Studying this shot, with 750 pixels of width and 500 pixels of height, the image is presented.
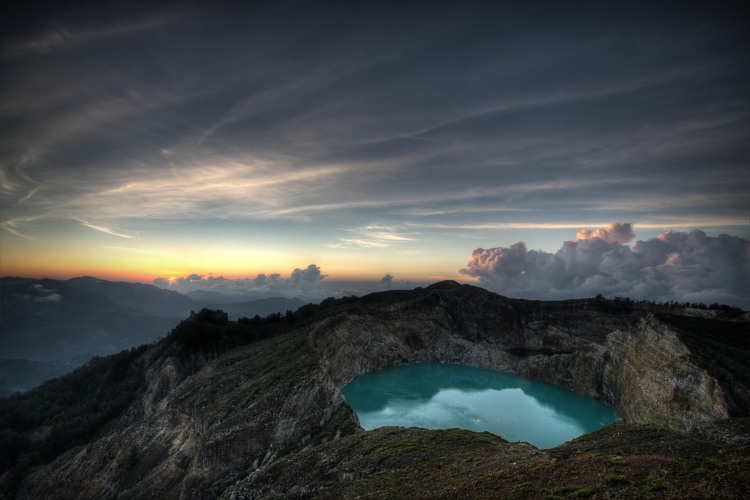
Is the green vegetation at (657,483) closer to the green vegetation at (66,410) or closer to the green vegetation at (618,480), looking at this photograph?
the green vegetation at (618,480)

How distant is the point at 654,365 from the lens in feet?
201

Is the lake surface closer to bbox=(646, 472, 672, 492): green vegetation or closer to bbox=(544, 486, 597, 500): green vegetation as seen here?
bbox=(544, 486, 597, 500): green vegetation

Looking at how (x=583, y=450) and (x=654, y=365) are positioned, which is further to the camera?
(x=654, y=365)

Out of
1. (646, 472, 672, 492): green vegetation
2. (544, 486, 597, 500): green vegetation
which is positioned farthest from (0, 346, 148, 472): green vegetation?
(646, 472, 672, 492): green vegetation

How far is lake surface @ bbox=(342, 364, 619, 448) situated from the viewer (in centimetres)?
6250

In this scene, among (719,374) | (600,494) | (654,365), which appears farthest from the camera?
(654,365)

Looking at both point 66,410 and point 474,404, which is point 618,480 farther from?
point 66,410

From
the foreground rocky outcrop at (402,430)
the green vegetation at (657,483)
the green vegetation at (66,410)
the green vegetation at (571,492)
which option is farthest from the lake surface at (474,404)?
the green vegetation at (66,410)

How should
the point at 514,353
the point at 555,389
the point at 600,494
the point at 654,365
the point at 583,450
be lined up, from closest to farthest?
the point at 600,494
the point at 583,450
the point at 654,365
the point at 555,389
the point at 514,353

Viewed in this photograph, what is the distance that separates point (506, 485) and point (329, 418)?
1359 inches

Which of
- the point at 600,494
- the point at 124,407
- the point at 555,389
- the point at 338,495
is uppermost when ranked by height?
the point at 600,494

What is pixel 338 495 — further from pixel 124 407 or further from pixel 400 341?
pixel 124 407

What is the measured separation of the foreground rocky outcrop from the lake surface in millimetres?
5021

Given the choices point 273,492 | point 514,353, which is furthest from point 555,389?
point 273,492
